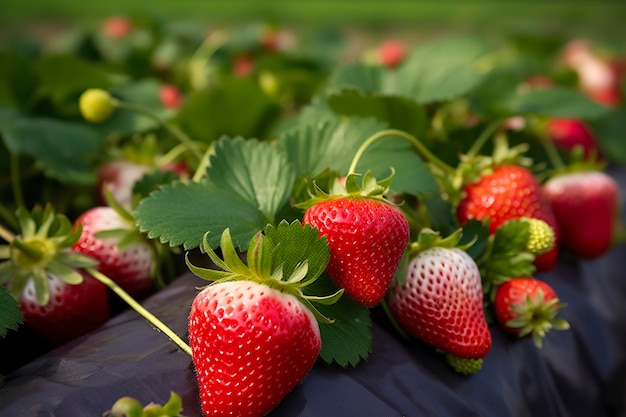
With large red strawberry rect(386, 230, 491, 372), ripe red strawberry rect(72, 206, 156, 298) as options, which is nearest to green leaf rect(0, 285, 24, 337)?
ripe red strawberry rect(72, 206, 156, 298)

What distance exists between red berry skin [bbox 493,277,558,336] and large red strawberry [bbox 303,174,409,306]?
0.59ft

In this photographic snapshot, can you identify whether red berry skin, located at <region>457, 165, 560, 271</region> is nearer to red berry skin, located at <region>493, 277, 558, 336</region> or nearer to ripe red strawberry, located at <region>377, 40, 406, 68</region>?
red berry skin, located at <region>493, 277, 558, 336</region>

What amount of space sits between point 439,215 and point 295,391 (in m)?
0.28

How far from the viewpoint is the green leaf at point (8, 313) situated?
657 millimetres

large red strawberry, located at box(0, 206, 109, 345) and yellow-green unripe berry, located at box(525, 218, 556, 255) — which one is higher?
large red strawberry, located at box(0, 206, 109, 345)

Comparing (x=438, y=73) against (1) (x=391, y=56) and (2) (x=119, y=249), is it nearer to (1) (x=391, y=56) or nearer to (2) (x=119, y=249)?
(1) (x=391, y=56)

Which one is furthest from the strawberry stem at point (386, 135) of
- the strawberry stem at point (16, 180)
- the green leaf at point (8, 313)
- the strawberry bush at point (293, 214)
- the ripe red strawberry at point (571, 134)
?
the ripe red strawberry at point (571, 134)

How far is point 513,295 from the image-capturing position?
2.63 feet

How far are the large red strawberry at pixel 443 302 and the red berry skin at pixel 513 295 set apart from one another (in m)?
0.06

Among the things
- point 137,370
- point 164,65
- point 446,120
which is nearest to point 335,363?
point 137,370

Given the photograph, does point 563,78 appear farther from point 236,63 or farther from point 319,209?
point 319,209

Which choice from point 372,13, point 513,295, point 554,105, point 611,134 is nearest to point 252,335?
point 513,295

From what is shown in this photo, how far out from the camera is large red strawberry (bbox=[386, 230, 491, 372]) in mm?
727

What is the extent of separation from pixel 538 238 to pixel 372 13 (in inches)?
151
